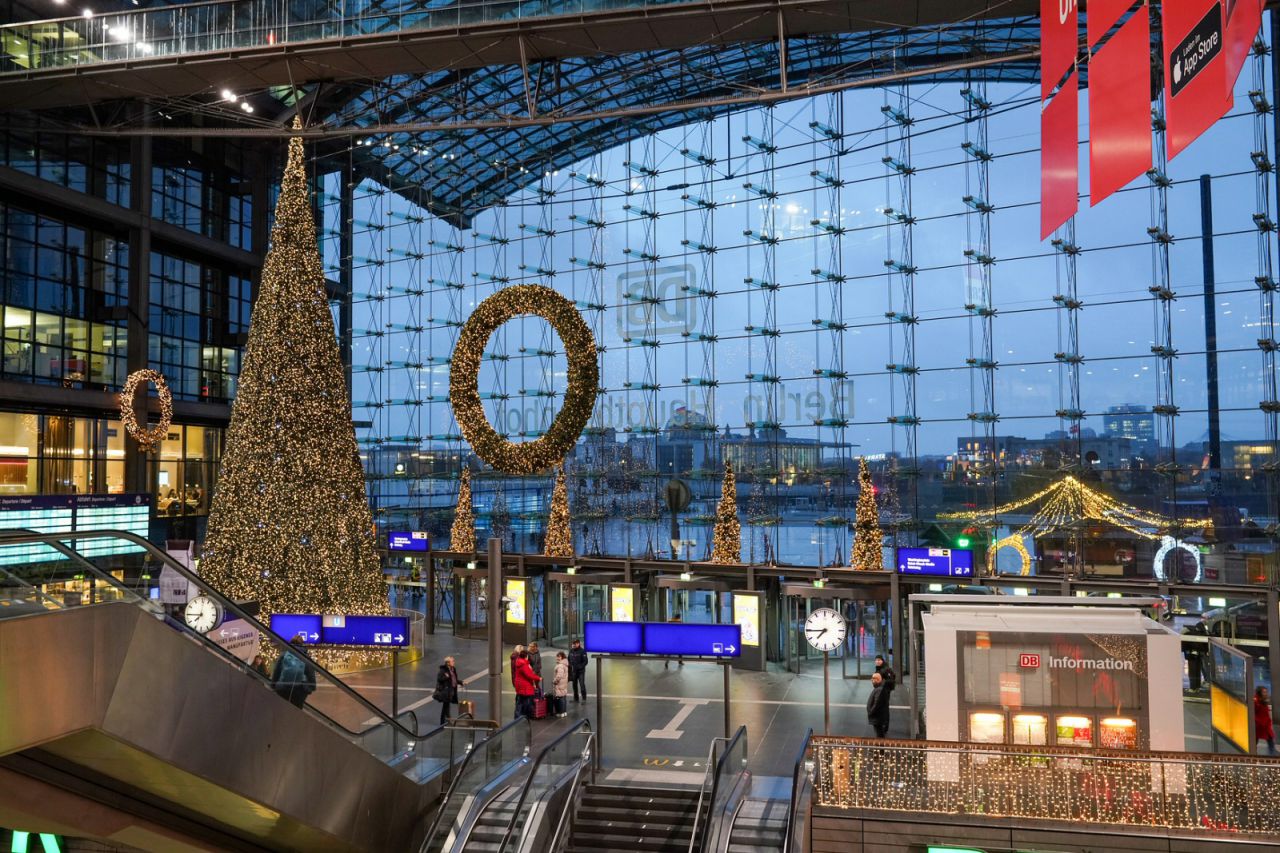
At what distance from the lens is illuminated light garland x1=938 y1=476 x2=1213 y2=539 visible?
64.5ft

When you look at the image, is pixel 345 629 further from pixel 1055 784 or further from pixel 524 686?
pixel 1055 784

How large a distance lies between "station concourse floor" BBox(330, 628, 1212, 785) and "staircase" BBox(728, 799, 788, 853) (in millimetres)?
775

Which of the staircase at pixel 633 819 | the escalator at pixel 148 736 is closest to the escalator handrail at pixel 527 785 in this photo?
the staircase at pixel 633 819

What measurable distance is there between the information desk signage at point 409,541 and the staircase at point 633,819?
13955mm

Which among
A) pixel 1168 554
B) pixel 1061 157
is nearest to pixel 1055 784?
pixel 1061 157

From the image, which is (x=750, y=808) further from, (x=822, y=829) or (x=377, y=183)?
(x=377, y=183)

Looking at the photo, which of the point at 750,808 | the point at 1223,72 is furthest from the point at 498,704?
the point at 1223,72

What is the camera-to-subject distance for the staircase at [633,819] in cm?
1026

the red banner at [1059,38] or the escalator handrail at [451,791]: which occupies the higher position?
the red banner at [1059,38]

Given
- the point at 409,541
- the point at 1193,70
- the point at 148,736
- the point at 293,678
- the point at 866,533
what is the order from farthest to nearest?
the point at 409,541
the point at 866,533
the point at 293,678
the point at 148,736
the point at 1193,70

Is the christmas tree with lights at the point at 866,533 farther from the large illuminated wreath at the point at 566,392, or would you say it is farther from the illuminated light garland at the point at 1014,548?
the large illuminated wreath at the point at 566,392

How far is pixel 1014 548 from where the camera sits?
20984mm

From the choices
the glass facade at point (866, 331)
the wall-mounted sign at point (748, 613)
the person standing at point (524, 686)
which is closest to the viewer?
the person standing at point (524, 686)

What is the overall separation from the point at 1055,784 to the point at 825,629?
4.11 metres
